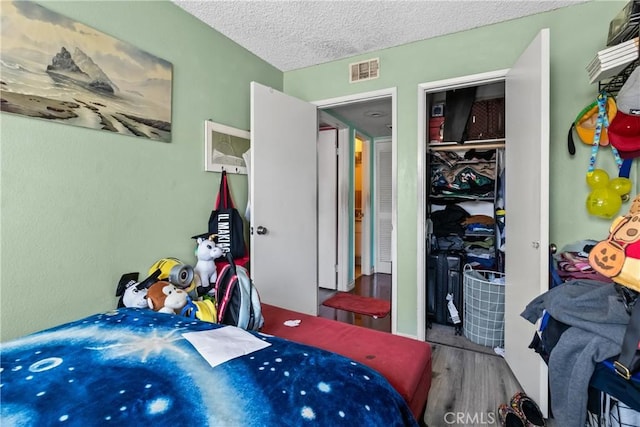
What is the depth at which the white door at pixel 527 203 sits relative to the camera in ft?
5.08

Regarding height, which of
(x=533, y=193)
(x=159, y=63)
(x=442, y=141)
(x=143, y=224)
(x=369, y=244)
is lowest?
(x=369, y=244)

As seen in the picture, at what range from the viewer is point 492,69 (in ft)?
7.04

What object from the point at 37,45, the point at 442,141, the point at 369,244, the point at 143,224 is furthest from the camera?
the point at 369,244

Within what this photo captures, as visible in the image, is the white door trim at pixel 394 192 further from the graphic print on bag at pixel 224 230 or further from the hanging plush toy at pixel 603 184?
the graphic print on bag at pixel 224 230

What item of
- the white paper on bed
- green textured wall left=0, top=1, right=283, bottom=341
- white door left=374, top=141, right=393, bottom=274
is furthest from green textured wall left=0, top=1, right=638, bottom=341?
white door left=374, top=141, right=393, bottom=274

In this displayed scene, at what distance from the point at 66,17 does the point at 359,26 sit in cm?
169

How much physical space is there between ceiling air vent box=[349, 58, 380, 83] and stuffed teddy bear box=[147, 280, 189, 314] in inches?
85.2

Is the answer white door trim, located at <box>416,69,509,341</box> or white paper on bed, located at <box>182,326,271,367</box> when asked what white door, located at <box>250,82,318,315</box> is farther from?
white paper on bed, located at <box>182,326,271,367</box>

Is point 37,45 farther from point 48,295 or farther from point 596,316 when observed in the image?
point 596,316

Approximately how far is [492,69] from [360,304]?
250cm

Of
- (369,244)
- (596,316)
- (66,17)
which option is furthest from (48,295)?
(369,244)

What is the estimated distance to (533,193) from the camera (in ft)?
5.38

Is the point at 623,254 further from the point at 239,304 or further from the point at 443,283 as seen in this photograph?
the point at 443,283

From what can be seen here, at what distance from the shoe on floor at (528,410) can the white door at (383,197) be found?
3.07 m
